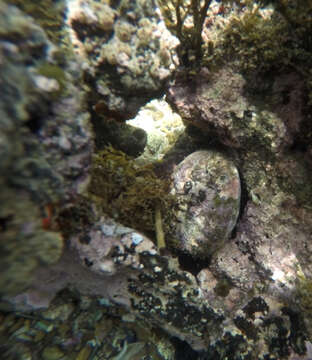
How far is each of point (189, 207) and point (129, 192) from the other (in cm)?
88

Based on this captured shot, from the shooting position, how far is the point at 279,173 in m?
Result: 3.36

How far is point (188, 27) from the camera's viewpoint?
11.6 feet

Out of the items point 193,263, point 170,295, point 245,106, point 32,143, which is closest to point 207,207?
point 193,263


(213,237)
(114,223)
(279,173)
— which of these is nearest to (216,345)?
(213,237)

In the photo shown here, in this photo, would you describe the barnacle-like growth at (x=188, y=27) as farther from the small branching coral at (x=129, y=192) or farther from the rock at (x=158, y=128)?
the small branching coral at (x=129, y=192)

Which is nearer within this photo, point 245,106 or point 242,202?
point 245,106

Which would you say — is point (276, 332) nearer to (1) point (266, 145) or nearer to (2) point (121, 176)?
(1) point (266, 145)

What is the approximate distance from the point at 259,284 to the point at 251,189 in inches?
49.8

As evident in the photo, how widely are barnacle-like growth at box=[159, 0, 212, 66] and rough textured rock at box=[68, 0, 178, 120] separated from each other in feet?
0.45

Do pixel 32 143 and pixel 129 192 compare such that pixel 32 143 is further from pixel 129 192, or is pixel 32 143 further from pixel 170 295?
Answer: pixel 170 295

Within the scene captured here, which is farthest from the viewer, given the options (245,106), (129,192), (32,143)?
(245,106)

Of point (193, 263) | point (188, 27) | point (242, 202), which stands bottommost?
point (193, 263)

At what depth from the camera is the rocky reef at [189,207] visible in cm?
284

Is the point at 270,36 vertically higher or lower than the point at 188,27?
higher
